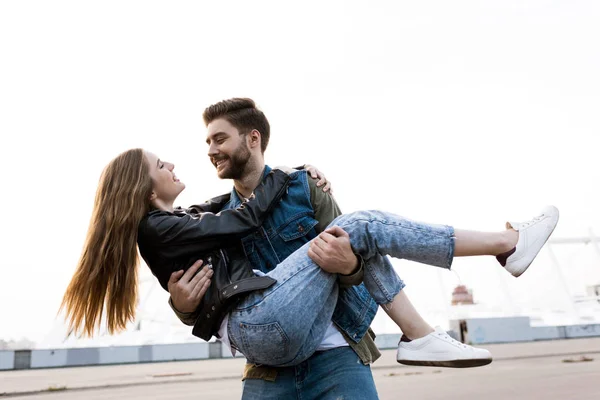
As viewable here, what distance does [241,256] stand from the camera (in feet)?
9.29

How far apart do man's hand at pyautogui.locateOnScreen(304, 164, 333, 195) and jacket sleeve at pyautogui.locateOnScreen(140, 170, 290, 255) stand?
36cm

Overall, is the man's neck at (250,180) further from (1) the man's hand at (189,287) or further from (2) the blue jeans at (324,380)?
(2) the blue jeans at (324,380)

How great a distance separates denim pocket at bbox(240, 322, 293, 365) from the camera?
240 cm

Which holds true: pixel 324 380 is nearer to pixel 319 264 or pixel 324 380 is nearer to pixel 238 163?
pixel 319 264

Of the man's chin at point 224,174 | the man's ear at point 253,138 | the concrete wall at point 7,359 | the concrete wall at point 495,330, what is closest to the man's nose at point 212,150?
the man's chin at point 224,174

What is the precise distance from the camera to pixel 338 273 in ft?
8.40

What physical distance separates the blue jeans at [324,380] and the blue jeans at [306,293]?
0.10 m

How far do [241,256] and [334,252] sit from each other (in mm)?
620

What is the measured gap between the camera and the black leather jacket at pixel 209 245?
8.63 ft

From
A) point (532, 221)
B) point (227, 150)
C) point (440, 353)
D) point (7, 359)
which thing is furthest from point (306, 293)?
point (7, 359)

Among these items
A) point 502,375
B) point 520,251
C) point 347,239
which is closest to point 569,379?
point 502,375

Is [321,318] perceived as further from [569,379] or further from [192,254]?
[569,379]

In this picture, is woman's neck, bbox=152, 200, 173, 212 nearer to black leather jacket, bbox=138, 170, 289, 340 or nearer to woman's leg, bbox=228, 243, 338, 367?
black leather jacket, bbox=138, 170, 289, 340

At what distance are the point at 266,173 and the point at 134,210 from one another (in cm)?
80
